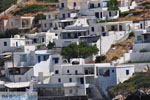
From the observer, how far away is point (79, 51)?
3543 inches

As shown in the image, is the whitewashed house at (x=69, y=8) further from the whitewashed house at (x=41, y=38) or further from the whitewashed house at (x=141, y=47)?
the whitewashed house at (x=141, y=47)

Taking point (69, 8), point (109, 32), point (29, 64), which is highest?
point (109, 32)

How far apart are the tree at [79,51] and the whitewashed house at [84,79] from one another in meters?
3.61

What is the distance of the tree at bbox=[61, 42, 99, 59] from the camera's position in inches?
3538

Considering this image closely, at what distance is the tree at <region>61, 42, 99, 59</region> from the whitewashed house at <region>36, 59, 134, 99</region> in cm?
361

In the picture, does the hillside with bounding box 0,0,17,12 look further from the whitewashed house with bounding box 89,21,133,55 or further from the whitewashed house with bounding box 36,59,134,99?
the whitewashed house with bounding box 36,59,134,99

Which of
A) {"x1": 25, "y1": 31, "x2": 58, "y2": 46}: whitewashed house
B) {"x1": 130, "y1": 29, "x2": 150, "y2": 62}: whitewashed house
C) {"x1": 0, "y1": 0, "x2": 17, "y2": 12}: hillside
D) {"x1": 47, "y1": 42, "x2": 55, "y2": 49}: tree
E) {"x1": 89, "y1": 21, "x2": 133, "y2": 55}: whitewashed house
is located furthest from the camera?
{"x1": 0, "y1": 0, "x2": 17, "y2": 12}: hillside

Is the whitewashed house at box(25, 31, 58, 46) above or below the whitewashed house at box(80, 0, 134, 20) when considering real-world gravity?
below

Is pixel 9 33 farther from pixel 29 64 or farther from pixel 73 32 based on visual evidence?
pixel 29 64

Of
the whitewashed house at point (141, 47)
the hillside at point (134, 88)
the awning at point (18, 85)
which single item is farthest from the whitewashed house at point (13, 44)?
the hillside at point (134, 88)

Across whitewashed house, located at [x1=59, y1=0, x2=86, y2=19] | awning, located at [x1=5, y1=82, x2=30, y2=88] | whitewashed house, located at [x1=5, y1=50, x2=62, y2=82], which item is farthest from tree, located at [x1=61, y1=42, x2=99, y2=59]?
whitewashed house, located at [x1=59, y1=0, x2=86, y2=19]

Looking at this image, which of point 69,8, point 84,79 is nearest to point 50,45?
point 84,79

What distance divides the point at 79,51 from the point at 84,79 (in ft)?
19.8

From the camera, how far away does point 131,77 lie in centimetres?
8144
